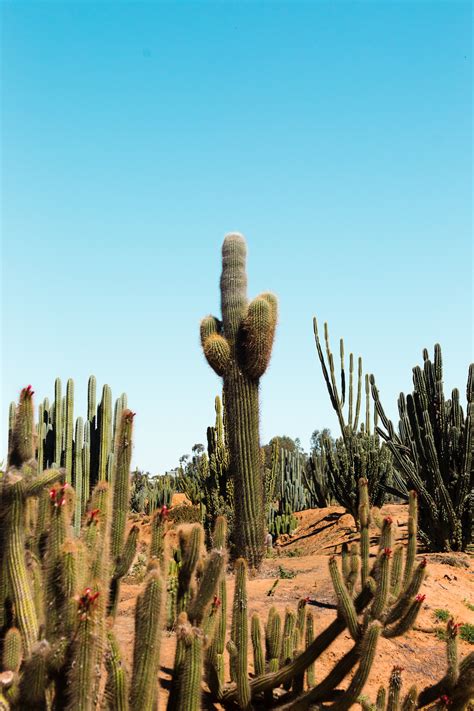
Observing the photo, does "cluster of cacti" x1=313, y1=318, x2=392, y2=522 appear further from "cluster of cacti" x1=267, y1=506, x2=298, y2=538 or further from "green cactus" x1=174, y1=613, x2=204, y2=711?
"green cactus" x1=174, y1=613, x2=204, y2=711

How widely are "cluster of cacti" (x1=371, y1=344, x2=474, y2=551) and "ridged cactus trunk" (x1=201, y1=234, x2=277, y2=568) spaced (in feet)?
8.71

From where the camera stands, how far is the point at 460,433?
12.3 meters

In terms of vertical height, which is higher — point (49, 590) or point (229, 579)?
point (49, 590)

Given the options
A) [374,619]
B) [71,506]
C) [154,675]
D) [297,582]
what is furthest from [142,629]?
[297,582]

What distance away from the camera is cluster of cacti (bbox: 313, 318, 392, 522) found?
15719mm

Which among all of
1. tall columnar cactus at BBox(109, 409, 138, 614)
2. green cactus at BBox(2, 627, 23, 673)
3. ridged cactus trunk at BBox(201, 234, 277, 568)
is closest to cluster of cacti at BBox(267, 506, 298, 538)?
ridged cactus trunk at BBox(201, 234, 277, 568)

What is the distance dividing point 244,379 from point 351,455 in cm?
504

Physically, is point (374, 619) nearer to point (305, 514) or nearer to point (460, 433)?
point (460, 433)

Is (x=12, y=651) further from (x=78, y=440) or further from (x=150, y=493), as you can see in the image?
(x=150, y=493)

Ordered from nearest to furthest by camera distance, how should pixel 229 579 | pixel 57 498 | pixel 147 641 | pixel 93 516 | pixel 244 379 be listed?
pixel 57 498
pixel 147 641
pixel 93 516
pixel 229 579
pixel 244 379

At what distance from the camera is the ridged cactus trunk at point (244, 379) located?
37.1 ft

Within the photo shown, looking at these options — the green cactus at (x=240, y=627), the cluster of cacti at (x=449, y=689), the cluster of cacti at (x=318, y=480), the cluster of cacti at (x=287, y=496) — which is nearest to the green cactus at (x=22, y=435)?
the green cactus at (x=240, y=627)

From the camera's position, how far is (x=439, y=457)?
1258cm

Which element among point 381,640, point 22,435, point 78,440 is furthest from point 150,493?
point 22,435
